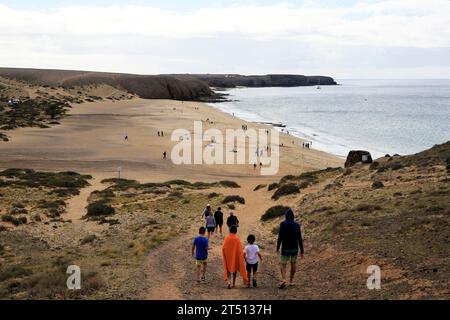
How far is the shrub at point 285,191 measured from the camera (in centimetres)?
2666

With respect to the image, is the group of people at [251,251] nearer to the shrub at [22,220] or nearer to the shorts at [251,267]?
the shorts at [251,267]

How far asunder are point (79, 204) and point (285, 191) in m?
11.2

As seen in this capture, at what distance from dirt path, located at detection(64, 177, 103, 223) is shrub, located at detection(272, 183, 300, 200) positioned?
9.84 m

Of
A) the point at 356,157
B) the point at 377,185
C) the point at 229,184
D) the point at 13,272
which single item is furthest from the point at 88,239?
the point at 356,157

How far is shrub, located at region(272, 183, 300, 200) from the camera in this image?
26.7 m

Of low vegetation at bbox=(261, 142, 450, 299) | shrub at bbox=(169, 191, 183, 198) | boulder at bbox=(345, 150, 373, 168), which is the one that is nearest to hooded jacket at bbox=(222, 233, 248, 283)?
low vegetation at bbox=(261, 142, 450, 299)

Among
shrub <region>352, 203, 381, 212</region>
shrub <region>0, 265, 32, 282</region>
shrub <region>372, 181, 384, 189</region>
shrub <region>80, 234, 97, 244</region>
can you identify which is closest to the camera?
shrub <region>0, 265, 32, 282</region>

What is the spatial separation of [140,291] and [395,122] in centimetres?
9973

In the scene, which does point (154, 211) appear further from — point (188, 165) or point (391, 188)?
point (188, 165)

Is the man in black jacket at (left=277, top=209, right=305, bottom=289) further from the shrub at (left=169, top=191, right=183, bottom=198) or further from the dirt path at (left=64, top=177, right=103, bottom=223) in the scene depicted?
the shrub at (left=169, top=191, right=183, bottom=198)

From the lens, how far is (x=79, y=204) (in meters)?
28.0

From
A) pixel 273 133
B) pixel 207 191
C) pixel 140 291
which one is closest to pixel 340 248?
pixel 140 291

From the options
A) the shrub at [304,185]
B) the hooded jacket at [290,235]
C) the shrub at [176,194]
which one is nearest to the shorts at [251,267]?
the hooded jacket at [290,235]

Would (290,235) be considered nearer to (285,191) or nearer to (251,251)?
(251,251)
